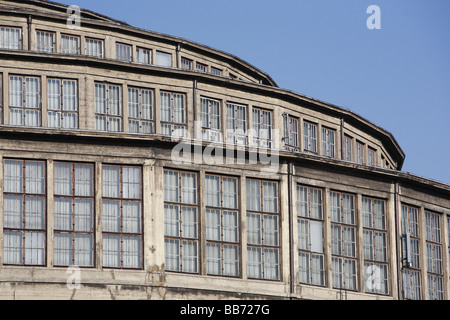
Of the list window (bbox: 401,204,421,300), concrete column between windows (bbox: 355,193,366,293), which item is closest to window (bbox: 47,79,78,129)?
concrete column between windows (bbox: 355,193,366,293)

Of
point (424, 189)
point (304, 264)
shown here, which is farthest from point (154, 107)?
point (424, 189)

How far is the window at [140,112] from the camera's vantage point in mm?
54125

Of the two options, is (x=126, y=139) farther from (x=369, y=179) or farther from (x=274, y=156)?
(x=369, y=179)

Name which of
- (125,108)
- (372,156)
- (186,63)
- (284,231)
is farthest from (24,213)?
(372,156)

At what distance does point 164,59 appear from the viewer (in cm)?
6094

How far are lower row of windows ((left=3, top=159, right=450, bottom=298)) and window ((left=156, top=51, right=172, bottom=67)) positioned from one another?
11.4 metres

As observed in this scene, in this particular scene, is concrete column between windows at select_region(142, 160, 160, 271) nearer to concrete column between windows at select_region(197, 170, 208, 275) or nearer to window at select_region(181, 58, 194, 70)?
concrete column between windows at select_region(197, 170, 208, 275)

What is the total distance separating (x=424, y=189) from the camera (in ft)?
186

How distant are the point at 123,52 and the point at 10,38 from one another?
5.73 metres

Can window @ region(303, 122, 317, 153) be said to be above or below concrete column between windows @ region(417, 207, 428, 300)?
above

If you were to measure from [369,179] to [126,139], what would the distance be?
1221cm

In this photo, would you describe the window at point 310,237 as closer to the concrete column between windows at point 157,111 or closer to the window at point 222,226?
the window at point 222,226

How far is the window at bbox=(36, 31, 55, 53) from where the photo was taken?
2265 inches

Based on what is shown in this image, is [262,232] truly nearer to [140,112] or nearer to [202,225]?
[202,225]
